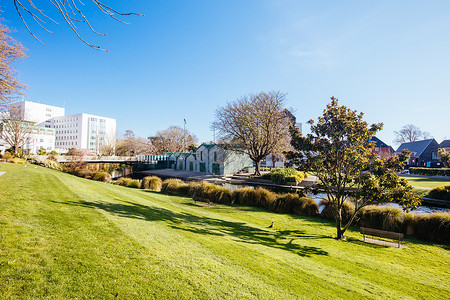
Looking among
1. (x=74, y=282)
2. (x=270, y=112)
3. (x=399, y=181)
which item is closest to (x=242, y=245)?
(x=74, y=282)

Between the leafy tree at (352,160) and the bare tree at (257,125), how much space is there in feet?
79.1

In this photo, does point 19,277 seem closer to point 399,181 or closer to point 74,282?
point 74,282

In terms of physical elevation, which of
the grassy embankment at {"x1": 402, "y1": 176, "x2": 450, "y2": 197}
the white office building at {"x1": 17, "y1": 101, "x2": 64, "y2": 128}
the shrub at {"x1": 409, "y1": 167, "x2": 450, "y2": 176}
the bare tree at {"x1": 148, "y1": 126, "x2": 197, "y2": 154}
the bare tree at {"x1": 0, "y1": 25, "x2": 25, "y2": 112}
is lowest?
the grassy embankment at {"x1": 402, "y1": 176, "x2": 450, "y2": 197}

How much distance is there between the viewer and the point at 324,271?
5.67 metres

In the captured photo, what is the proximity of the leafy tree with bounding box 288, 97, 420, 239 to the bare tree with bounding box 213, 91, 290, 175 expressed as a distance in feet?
79.1

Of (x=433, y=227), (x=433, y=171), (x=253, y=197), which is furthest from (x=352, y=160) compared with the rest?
(x=433, y=171)

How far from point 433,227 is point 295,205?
6.43 metres

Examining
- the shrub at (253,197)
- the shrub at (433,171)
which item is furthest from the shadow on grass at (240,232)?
the shrub at (433,171)

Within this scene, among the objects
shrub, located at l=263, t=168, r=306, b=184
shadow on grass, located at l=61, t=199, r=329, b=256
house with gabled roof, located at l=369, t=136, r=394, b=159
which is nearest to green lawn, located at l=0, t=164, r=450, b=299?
shadow on grass, located at l=61, t=199, r=329, b=256

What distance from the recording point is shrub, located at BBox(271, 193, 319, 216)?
1353 centimetres

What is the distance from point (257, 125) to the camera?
117ft

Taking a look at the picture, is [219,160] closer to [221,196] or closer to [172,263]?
[221,196]

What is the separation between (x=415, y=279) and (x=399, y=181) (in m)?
4.24

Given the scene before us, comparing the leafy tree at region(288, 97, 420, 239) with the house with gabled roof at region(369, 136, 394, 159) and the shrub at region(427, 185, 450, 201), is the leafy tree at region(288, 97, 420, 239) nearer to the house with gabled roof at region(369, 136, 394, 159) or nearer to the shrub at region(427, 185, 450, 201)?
the shrub at region(427, 185, 450, 201)
